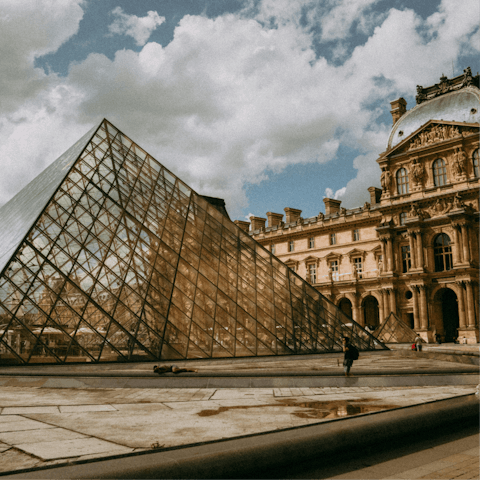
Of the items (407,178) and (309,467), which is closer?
(309,467)

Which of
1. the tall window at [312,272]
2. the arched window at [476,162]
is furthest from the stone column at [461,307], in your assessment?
the tall window at [312,272]

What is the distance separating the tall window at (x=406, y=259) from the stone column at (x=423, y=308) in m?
2.99

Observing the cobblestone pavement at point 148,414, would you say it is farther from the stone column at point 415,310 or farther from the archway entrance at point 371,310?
the archway entrance at point 371,310

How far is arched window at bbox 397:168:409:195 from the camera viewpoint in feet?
137

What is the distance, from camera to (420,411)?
4816 millimetres

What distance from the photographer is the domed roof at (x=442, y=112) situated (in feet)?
127

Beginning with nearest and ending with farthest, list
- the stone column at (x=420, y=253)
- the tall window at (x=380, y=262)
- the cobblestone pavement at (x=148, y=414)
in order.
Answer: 1. the cobblestone pavement at (x=148, y=414)
2. the stone column at (x=420, y=253)
3. the tall window at (x=380, y=262)

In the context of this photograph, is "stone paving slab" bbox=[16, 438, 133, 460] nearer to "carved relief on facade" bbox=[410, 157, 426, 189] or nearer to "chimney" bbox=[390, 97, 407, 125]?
"carved relief on facade" bbox=[410, 157, 426, 189]

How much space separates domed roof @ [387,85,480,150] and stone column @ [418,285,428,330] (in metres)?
13.6

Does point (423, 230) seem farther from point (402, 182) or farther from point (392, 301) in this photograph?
point (392, 301)

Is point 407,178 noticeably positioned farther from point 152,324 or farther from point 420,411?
point 420,411

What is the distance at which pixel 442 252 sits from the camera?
3888 centimetres

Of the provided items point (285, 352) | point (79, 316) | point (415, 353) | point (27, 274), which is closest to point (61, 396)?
point (79, 316)

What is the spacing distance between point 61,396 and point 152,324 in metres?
5.72
